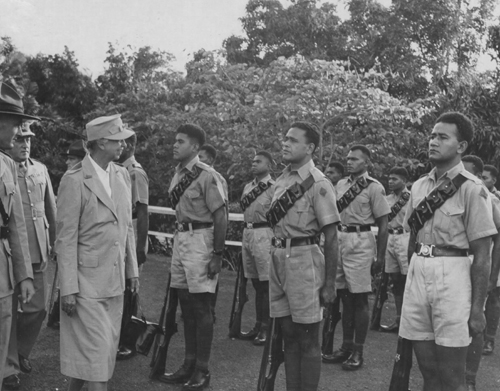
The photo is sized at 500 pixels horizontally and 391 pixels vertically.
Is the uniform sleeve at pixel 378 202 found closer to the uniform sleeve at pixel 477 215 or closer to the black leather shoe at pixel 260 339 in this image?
the black leather shoe at pixel 260 339

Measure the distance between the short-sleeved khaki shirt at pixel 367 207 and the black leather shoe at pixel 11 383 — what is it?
13.0ft

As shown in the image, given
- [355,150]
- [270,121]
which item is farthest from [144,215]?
[270,121]

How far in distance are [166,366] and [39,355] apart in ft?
4.33

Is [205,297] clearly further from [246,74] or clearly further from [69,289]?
[246,74]

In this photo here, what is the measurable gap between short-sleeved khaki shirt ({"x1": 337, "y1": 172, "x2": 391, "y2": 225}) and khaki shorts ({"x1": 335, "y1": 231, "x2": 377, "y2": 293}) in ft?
0.55

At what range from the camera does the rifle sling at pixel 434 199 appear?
421 cm

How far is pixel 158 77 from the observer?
18000mm

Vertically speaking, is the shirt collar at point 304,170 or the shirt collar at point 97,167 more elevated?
the shirt collar at point 304,170

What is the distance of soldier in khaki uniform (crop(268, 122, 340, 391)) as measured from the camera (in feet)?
15.3

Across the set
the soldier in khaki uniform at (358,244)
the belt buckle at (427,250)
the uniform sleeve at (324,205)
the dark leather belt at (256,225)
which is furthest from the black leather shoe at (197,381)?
the dark leather belt at (256,225)

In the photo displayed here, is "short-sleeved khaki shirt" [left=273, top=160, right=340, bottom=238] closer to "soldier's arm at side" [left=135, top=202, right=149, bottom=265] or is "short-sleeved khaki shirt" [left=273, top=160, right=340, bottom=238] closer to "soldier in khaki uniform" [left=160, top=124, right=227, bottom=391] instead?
"soldier in khaki uniform" [left=160, top=124, right=227, bottom=391]

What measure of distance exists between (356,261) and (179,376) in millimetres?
2518

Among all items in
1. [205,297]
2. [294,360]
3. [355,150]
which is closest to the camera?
[294,360]

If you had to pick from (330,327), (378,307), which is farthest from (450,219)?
(378,307)
